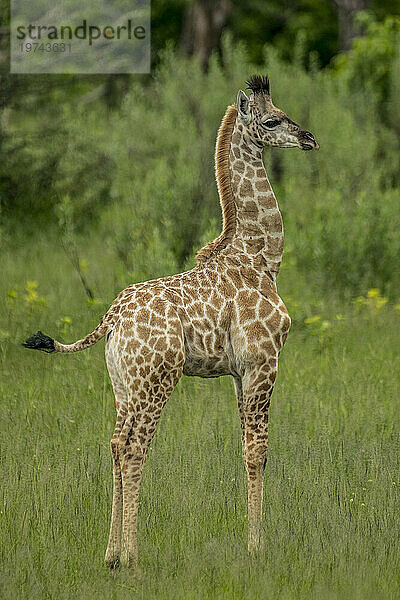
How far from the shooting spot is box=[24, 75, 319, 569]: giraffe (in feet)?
17.1

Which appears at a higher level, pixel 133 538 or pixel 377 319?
pixel 377 319

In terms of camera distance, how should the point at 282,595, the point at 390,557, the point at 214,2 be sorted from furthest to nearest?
the point at 214,2 < the point at 390,557 < the point at 282,595

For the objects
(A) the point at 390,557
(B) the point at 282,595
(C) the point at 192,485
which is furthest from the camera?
(C) the point at 192,485

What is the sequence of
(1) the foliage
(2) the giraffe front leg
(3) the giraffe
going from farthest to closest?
(1) the foliage
(2) the giraffe front leg
(3) the giraffe

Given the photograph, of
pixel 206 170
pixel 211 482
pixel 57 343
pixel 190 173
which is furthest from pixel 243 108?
pixel 206 170

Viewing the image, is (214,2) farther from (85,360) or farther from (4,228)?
(85,360)

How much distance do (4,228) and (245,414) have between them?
9.20 metres

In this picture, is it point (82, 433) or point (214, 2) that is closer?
point (82, 433)

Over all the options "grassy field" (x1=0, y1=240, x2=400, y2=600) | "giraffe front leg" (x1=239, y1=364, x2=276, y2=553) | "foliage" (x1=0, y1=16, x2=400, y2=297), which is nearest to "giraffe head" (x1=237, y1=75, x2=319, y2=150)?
"giraffe front leg" (x1=239, y1=364, x2=276, y2=553)

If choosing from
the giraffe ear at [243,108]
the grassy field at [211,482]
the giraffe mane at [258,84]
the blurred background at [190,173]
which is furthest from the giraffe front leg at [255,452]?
the blurred background at [190,173]

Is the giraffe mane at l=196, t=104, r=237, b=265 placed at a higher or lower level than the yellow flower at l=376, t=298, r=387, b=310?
higher

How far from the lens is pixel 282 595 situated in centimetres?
510

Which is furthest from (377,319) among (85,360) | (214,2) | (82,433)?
(214,2)

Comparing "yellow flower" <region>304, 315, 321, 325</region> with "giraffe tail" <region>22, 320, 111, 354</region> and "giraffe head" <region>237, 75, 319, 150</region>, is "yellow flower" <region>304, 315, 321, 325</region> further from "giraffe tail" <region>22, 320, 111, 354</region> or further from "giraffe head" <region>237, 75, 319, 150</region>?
"giraffe tail" <region>22, 320, 111, 354</region>
